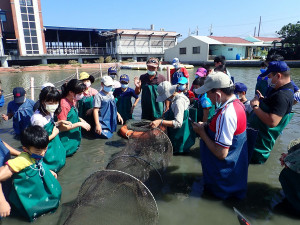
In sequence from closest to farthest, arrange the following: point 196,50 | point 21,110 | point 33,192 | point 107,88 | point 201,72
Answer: point 33,192 → point 21,110 → point 107,88 → point 201,72 → point 196,50

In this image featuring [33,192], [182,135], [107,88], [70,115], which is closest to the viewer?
[33,192]

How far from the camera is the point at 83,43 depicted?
2112 inches

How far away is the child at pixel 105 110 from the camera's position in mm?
5660

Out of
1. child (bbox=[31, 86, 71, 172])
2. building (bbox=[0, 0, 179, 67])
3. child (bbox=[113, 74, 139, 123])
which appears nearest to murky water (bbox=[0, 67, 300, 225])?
child (bbox=[31, 86, 71, 172])

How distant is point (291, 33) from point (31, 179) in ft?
148

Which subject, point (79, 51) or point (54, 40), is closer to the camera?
point (79, 51)

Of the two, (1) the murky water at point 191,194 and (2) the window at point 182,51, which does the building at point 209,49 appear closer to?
(2) the window at point 182,51

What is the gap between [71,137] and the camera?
196 inches

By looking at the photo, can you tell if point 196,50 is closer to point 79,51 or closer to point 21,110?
point 79,51

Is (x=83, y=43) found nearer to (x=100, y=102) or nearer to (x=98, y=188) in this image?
(x=100, y=102)

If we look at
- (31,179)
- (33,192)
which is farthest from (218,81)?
(33,192)

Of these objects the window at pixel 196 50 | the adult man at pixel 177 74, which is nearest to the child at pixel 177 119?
the adult man at pixel 177 74

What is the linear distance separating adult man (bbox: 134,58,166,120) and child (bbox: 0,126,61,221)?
3561 mm

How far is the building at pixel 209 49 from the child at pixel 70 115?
129 ft
